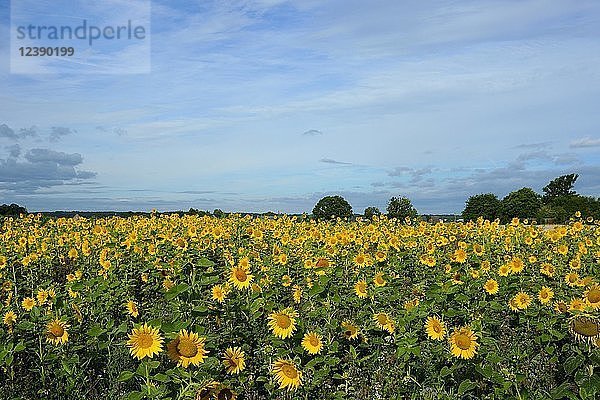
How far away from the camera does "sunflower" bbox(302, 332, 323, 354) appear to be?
3.27 meters

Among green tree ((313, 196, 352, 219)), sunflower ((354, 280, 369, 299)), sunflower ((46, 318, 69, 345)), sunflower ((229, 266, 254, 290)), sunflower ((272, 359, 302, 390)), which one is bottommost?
sunflower ((272, 359, 302, 390))

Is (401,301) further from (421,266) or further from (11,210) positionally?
(11,210)

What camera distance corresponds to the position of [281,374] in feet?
9.83

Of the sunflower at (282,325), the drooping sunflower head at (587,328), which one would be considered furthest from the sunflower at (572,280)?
the sunflower at (282,325)

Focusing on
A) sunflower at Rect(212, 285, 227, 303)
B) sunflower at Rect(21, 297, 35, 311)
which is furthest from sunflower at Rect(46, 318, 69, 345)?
sunflower at Rect(212, 285, 227, 303)

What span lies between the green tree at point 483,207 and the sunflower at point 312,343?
44.2ft

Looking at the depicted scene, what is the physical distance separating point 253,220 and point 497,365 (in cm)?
640

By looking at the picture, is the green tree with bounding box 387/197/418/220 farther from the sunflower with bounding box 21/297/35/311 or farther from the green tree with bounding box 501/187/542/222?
the sunflower with bounding box 21/297/35/311

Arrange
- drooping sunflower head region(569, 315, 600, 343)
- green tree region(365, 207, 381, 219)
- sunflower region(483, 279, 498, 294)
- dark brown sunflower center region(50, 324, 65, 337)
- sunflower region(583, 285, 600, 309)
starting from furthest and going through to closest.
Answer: green tree region(365, 207, 381, 219), sunflower region(483, 279, 498, 294), dark brown sunflower center region(50, 324, 65, 337), sunflower region(583, 285, 600, 309), drooping sunflower head region(569, 315, 600, 343)

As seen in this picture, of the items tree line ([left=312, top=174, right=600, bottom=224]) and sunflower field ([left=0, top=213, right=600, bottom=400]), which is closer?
sunflower field ([left=0, top=213, right=600, bottom=400])

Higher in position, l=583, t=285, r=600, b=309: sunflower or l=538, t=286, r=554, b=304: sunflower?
l=583, t=285, r=600, b=309: sunflower

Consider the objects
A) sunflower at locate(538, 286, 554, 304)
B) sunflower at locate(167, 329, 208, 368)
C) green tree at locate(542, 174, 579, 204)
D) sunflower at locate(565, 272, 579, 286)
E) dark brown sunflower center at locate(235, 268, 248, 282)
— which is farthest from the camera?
green tree at locate(542, 174, 579, 204)

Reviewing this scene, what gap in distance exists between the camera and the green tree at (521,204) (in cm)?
1620

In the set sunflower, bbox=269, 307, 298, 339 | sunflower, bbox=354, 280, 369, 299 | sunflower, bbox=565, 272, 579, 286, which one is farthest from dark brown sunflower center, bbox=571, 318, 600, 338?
sunflower, bbox=565, 272, 579, 286
